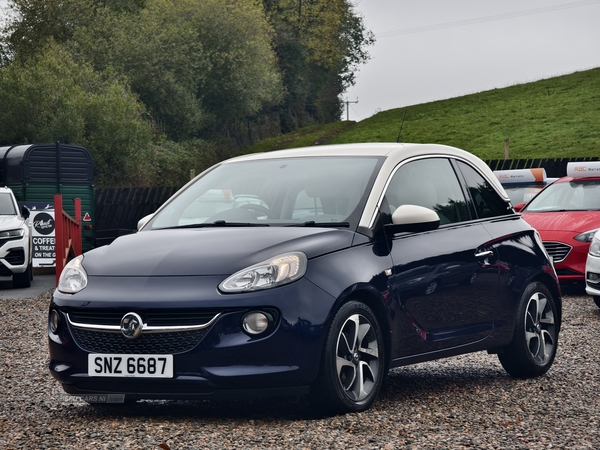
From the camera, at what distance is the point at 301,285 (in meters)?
5.71

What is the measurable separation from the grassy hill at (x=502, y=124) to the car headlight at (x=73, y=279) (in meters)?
45.2

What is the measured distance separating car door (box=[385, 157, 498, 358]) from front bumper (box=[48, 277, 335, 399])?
35.3 inches

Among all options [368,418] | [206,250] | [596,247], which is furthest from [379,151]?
[596,247]

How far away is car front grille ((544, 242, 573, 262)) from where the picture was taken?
15.4m

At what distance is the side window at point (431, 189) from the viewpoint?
695cm

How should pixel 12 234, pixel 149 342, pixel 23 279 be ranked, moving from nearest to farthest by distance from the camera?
pixel 149 342 → pixel 12 234 → pixel 23 279

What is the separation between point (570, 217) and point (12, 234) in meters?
9.99

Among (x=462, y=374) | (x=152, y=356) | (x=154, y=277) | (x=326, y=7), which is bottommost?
(x=462, y=374)

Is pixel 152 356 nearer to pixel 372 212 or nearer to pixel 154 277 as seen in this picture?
pixel 154 277

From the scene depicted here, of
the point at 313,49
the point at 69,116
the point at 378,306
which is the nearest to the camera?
the point at 378,306

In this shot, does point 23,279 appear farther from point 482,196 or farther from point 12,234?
point 482,196

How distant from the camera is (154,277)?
582cm

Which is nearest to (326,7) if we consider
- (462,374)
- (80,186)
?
(80,186)

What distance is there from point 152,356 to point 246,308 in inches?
23.1
